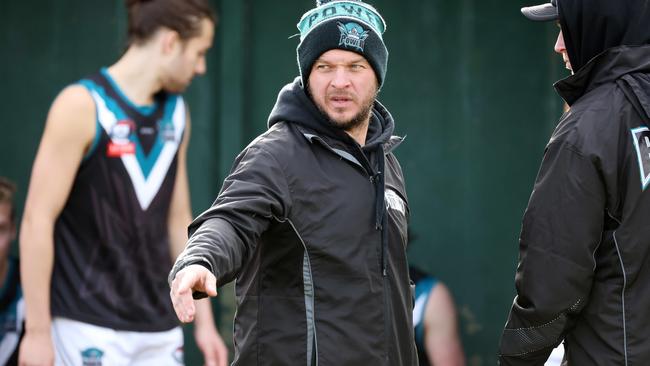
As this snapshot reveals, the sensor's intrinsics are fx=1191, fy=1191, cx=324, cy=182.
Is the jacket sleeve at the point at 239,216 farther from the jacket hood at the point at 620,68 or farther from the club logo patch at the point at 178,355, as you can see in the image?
the club logo patch at the point at 178,355

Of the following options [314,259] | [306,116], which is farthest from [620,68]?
[314,259]

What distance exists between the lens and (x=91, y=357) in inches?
184

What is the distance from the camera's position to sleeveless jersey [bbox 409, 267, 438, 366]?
5.61m

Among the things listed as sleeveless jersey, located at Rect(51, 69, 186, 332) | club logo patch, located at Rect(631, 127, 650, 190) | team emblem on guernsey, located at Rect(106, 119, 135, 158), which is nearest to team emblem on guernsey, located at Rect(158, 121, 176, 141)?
sleeveless jersey, located at Rect(51, 69, 186, 332)

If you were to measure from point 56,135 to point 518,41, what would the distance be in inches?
99.2

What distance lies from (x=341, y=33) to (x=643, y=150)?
3.09 feet

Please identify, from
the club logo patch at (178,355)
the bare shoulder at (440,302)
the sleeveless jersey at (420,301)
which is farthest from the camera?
the bare shoulder at (440,302)

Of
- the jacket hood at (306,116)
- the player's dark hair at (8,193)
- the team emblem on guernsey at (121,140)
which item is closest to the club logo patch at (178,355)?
the team emblem on guernsey at (121,140)

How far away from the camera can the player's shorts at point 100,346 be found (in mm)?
4668

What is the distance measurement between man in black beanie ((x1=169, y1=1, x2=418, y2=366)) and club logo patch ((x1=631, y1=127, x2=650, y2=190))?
0.73m

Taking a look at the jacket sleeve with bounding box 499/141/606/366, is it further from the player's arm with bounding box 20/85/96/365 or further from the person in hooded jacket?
the player's arm with bounding box 20/85/96/365

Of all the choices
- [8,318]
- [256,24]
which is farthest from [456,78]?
[8,318]

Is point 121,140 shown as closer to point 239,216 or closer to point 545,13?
point 239,216

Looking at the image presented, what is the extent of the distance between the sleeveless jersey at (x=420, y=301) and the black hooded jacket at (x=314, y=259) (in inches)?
84.7
